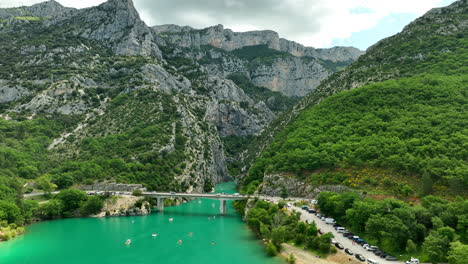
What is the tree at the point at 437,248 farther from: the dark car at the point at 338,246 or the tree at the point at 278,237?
the tree at the point at 278,237

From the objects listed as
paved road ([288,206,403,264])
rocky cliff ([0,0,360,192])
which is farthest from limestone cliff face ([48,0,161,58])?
paved road ([288,206,403,264])

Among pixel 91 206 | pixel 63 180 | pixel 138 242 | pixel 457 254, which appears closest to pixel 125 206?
pixel 91 206

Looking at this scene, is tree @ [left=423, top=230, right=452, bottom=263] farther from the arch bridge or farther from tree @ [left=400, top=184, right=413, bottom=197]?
the arch bridge

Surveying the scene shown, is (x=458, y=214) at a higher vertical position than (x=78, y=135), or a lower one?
lower

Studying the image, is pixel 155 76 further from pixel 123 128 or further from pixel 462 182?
pixel 462 182

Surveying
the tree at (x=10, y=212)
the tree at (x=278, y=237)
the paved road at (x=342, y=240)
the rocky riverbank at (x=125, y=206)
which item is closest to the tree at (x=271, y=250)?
the tree at (x=278, y=237)

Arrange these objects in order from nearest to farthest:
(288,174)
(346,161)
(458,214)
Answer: (458,214) < (346,161) < (288,174)

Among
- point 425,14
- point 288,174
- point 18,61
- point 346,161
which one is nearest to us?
point 346,161

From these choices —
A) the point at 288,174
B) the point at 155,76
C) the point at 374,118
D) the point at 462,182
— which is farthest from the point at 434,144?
the point at 155,76
